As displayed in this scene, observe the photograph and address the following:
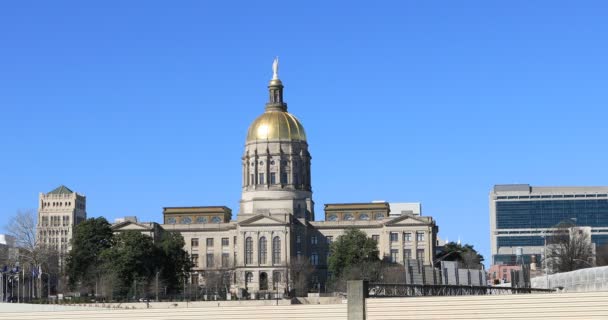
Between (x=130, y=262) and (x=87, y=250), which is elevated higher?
(x=87, y=250)

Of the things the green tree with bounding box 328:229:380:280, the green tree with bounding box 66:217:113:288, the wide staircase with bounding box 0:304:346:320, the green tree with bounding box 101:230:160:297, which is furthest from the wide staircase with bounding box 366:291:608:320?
the green tree with bounding box 328:229:380:280

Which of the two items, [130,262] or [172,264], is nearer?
[130,262]

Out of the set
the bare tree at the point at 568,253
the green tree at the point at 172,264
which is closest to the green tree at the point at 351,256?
the green tree at the point at 172,264

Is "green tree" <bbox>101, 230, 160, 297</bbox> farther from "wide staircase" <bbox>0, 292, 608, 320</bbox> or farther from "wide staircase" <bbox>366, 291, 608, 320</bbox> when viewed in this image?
"wide staircase" <bbox>366, 291, 608, 320</bbox>

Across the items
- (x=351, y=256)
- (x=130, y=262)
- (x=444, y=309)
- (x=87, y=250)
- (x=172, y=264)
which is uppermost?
(x=87, y=250)

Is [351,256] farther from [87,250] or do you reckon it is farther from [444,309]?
[444,309]

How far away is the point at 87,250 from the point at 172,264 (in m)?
12.9

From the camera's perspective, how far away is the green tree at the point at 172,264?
182 m

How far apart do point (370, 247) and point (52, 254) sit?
47958 millimetres

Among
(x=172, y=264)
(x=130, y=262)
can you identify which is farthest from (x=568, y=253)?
(x=130, y=262)

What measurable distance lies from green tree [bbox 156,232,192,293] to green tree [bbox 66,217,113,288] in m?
8.34

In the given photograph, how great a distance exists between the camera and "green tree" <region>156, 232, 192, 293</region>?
597ft

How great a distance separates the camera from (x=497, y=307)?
188ft

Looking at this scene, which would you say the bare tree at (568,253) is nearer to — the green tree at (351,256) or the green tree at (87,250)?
the green tree at (351,256)
